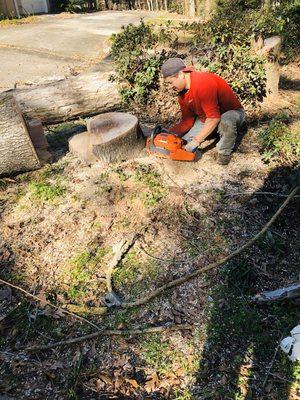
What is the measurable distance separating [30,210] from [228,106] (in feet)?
9.57

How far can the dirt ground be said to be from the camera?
105 inches

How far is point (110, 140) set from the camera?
4684 mm

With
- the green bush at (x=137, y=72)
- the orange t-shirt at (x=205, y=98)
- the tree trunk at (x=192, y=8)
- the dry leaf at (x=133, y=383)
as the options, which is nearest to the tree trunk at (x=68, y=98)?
the green bush at (x=137, y=72)

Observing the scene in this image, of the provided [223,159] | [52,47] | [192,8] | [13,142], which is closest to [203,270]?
[223,159]

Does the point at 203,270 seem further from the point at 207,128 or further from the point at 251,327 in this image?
the point at 207,128

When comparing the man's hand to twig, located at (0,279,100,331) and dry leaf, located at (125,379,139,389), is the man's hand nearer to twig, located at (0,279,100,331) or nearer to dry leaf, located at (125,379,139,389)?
twig, located at (0,279,100,331)

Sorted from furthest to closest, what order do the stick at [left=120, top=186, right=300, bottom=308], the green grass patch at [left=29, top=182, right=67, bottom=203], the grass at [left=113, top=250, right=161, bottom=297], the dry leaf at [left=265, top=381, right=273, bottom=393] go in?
the green grass patch at [left=29, top=182, right=67, bottom=203]
the grass at [left=113, top=250, right=161, bottom=297]
the stick at [left=120, top=186, right=300, bottom=308]
the dry leaf at [left=265, top=381, right=273, bottom=393]

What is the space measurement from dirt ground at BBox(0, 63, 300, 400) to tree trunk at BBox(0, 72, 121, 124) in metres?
0.92

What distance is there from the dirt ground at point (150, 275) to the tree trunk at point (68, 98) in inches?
36.4

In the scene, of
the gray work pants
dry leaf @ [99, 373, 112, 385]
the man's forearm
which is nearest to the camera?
dry leaf @ [99, 373, 112, 385]

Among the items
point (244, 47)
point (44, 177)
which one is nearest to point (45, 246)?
point (44, 177)

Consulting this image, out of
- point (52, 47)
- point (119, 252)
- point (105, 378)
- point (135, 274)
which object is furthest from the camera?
point (52, 47)

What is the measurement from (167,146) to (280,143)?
1.59 meters

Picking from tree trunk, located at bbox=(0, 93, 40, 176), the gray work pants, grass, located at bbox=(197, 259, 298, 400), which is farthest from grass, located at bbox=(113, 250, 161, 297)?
tree trunk, located at bbox=(0, 93, 40, 176)
